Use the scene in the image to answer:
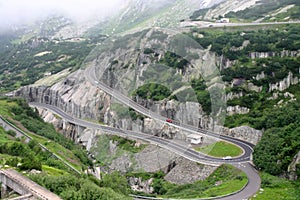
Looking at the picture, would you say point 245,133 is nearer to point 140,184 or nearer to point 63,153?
point 140,184

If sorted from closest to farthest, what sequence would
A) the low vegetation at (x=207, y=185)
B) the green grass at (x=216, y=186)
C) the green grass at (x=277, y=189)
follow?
the green grass at (x=277, y=189) → the green grass at (x=216, y=186) → the low vegetation at (x=207, y=185)

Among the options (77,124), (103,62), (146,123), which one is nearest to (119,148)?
(146,123)

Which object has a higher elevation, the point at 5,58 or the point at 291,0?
the point at 291,0

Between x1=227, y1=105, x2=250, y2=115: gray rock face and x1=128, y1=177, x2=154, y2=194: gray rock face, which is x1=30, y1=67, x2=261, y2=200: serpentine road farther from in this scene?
x1=128, y1=177, x2=154, y2=194: gray rock face

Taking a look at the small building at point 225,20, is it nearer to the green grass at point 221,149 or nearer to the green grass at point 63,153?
the green grass at point 221,149

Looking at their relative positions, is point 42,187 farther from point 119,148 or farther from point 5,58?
point 5,58

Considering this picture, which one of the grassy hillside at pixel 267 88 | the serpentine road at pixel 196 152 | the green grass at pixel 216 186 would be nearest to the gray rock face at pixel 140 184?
the green grass at pixel 216 186

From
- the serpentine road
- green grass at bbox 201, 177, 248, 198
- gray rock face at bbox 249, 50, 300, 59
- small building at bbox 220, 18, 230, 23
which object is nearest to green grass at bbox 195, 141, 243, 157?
the serpentine road
